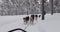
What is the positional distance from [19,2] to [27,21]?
8617mm

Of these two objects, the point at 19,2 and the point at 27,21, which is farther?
the point at 19,2

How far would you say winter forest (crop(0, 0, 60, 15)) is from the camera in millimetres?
12773

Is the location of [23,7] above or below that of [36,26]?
above

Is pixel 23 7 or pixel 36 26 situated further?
pixel 23 7

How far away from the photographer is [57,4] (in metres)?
12.8

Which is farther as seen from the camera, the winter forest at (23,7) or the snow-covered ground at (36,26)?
the winter forest at (23,7)

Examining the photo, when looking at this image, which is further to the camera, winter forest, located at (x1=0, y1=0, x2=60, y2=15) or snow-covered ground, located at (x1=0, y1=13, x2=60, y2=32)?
winter forest, located at (x1=0, y1=0, x2=60, y2=15)

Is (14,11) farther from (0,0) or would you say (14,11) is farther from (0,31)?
(0,31)

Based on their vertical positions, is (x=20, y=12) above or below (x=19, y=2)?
below

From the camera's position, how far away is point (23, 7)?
1312 cm

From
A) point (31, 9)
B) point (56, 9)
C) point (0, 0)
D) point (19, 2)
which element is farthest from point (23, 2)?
point (56, 9)

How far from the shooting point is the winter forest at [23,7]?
12773 millimetres

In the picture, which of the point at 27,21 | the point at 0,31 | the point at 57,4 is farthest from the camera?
the point at 57,4

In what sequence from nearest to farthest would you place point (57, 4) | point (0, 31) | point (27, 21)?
point (0, 31) → point (27, 21) → point (57, 4)
